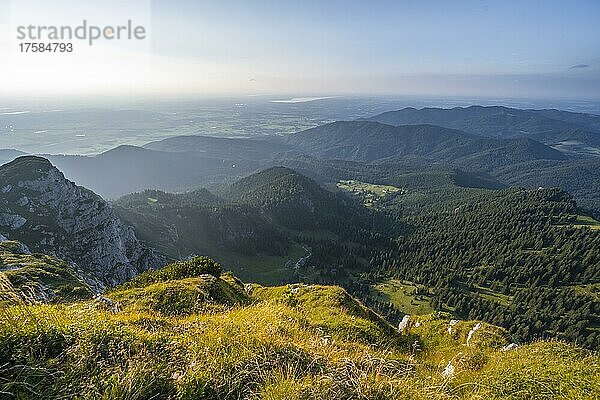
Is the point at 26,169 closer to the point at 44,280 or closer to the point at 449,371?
the point at 44,280

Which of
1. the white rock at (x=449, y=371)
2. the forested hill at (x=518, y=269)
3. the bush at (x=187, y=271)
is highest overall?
the white rock at (x=449, y=371)

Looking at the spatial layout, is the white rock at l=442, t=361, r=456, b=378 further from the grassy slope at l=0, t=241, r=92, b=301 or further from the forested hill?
the forested hill

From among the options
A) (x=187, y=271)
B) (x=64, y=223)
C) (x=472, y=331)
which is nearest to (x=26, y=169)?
(x=64, y=223)

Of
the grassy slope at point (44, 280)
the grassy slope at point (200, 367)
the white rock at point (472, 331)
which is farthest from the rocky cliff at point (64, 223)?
the grassy slope at point (200, 367)

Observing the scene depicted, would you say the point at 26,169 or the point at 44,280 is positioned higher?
the point at 26,169

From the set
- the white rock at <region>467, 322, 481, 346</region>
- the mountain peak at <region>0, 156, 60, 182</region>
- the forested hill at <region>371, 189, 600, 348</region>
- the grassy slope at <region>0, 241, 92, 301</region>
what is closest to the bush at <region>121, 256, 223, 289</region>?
the grassy slope at <region>0, 241, 92, 301</region>

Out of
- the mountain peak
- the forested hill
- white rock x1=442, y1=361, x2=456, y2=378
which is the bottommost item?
the forested hill

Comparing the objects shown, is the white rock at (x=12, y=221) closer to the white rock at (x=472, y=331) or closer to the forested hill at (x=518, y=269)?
the white rock at (x=472, y=331)

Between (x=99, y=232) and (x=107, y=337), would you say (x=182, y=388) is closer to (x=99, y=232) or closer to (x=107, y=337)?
(x=107, y=337)

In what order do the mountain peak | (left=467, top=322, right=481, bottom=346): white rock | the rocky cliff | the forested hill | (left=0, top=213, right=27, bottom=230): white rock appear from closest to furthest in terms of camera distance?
(left=467, top=322, right=481, bottom=346): white rock → (left=0, top=213, right=27, bottom=230): white rock → the rocky cliff → the mountain peak → the forested hill

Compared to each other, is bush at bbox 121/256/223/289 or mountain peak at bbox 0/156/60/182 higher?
mountain peak at bbox 0/156/60/182
